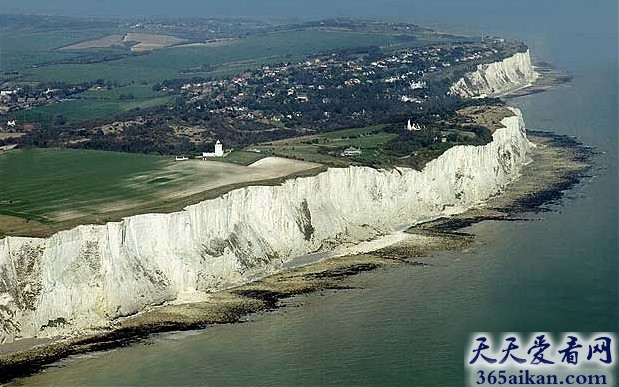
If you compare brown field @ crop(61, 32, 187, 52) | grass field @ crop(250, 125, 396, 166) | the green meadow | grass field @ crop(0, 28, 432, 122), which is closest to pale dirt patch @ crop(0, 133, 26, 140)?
grass field @ crop(0, 28, 432, 122)

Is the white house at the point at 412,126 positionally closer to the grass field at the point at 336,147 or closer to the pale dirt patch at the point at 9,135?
the grass field at the point at 336,147

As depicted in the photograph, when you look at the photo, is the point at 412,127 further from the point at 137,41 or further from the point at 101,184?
the point at 137,41

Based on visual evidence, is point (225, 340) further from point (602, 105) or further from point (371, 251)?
point (602, 105)

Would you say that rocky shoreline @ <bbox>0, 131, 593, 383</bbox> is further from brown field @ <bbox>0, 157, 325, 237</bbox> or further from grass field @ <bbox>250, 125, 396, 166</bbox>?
grass field @ <bbox>250, 125, 396, 166</bbox>

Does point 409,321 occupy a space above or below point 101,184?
below

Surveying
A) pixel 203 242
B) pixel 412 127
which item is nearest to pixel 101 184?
pixel 203 242

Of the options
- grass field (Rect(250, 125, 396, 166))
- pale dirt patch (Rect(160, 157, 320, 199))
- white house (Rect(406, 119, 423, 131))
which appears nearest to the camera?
pale dirt patch (Rect(160, 157, 320, 199))

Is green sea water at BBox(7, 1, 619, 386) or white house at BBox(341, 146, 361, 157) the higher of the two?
white house at BBox(341, 146, 361, 157)
